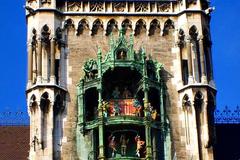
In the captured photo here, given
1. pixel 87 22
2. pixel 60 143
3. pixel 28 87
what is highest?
pixel 87 22

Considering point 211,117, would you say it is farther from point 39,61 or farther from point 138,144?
point 39,61

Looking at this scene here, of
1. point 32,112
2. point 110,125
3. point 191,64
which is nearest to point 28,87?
point 32,112

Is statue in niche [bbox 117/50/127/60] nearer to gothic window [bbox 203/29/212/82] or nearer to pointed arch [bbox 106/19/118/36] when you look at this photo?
pointed arch [bbox 106/19/118/36]

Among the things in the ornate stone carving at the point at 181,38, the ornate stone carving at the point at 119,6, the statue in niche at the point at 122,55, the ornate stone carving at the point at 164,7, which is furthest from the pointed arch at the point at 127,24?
the ornate stone carving at the point at 181,38

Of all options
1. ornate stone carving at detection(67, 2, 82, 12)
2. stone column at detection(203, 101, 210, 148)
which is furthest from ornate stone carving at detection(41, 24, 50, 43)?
stone column at detection(203, 101, 210, 148)

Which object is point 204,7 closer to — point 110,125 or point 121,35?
point 121,35

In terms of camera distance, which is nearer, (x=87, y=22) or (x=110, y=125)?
(x=110, y=125)

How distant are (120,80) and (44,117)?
10.4 ft

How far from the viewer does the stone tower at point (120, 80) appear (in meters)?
29.3

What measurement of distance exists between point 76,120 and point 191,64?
453 cm

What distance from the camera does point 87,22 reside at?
31312 mm

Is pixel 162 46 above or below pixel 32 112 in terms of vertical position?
above

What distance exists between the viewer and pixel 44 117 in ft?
96.4

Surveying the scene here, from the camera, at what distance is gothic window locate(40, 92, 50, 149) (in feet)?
95.1
